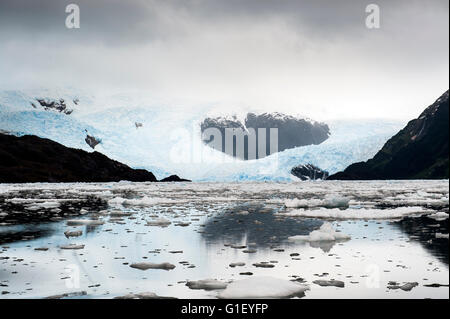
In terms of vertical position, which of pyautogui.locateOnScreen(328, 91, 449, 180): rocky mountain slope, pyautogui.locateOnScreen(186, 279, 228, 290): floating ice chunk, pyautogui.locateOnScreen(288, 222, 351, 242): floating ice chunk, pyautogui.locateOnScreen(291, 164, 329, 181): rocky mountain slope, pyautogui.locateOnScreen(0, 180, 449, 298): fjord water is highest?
pyautogui.locateOnScreen(328, 91, 449, 180): rocky mountain slope

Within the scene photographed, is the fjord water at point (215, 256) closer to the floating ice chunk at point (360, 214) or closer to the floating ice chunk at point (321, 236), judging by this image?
the floating ice chunk at point (321, 236)

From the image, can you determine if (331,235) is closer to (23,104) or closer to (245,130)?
(23,104)

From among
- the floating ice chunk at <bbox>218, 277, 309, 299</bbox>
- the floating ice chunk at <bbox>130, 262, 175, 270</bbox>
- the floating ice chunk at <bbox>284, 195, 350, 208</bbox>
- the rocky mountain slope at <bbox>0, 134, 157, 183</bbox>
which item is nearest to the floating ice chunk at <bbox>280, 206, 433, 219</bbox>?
the floating ice chunk at <bbox>284, 195, 350, 208</bbox>

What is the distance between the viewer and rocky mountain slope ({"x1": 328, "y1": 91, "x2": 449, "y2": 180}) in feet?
403

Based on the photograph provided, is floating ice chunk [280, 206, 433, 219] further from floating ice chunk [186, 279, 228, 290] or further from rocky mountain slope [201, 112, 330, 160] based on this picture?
rocky mountain slope [201, 112, 330, 160]

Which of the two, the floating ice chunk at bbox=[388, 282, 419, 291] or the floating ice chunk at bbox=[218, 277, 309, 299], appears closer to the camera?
the floating ice chunk at bbox=[218, 277, 309, 299]

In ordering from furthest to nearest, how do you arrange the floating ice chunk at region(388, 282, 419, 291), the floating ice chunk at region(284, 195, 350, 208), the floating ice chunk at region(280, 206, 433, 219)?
the floating ice chunk at region(284, 195, 350, 208), the floating ice chunk at region(280, 206, 433, 219), the floating ice chunk at region(388, 282, 419, 291)

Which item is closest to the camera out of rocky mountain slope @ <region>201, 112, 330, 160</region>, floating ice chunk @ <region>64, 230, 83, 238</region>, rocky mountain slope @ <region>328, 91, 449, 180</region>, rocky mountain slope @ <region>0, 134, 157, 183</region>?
floating ice chunk @ <region>64, 230, 83, 238</region>

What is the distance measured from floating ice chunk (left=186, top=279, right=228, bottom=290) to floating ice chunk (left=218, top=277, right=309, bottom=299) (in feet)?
0.81

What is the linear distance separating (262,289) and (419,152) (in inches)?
5233

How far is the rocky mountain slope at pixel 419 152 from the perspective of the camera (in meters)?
123

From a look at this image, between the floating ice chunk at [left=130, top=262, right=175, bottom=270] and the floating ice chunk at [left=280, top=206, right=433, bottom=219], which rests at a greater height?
the floating ice chunk at [left=280, top=206, right=433, bottom=219]

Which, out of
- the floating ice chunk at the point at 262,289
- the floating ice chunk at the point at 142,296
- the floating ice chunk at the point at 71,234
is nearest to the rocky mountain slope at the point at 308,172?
the floating ice chunk at the point at 71,234
